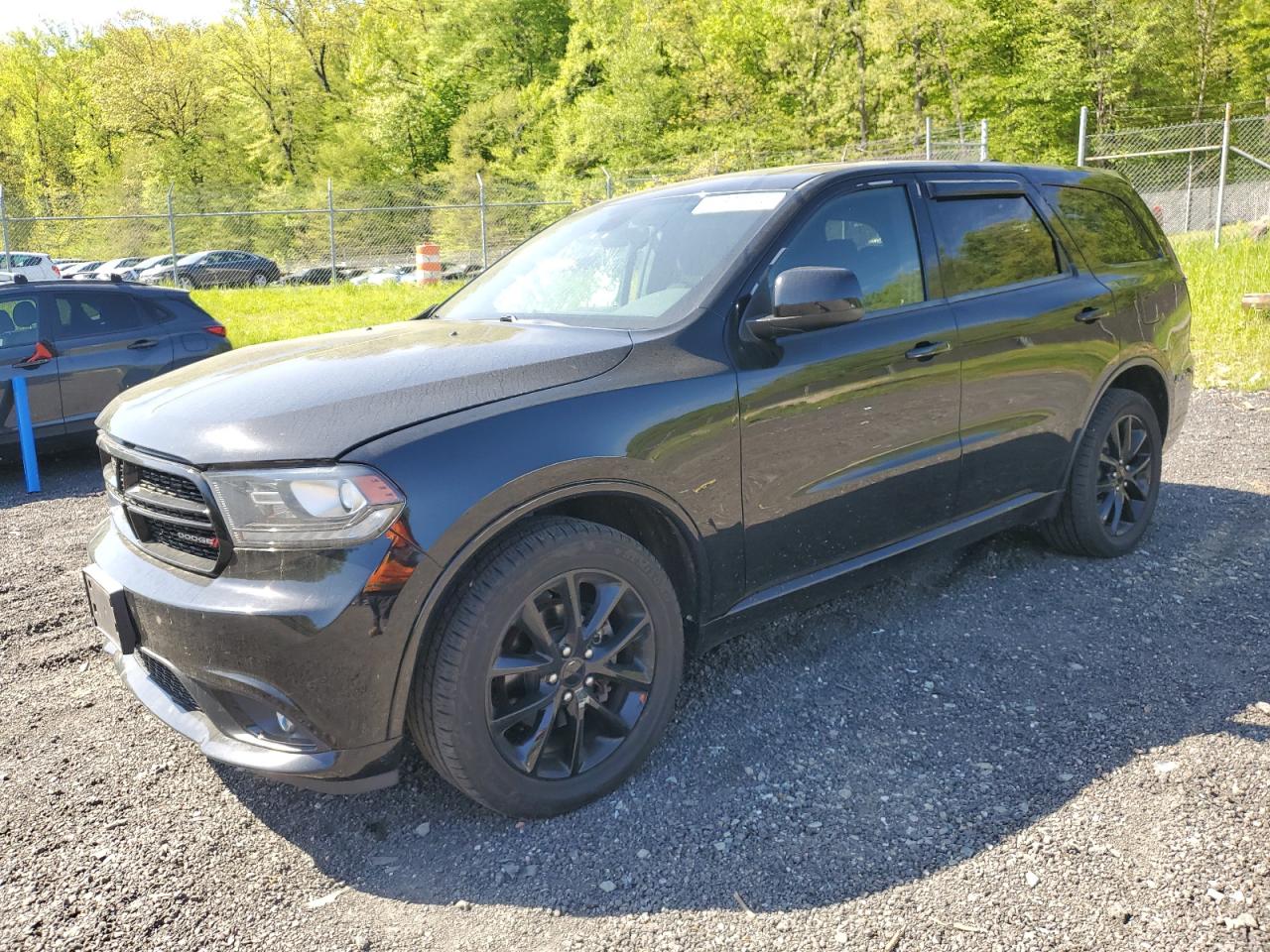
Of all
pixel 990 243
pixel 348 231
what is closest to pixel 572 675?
pixel 990 243

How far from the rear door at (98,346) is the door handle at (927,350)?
261 inches

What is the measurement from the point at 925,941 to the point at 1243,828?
3.35ft

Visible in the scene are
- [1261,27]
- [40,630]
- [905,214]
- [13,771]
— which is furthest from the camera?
[1261,27]

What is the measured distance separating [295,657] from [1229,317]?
11256mm

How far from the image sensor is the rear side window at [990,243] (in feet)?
12.7

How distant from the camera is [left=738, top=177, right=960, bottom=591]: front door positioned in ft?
10.4

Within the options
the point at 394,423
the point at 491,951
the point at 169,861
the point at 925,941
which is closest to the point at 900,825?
the point at 925,941

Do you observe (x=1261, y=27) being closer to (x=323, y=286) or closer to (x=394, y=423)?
(x=323, y=286)

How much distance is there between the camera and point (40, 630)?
170 inches

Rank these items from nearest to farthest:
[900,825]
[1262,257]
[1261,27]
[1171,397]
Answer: [900,825] → [1171,397] → [1262,257] → [1261,27]

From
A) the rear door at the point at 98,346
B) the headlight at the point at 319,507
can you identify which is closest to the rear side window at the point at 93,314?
the rear door at the point at 98,346

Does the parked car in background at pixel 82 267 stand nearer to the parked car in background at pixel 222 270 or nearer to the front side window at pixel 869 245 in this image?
the parked car in background at pixel 222 270

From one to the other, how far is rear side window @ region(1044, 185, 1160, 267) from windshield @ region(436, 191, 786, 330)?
5.98 ft

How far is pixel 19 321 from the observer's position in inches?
298
